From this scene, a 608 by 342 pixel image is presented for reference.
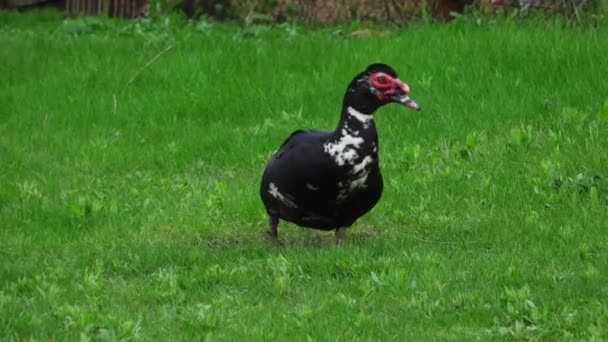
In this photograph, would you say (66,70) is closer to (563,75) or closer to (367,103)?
(563,75)

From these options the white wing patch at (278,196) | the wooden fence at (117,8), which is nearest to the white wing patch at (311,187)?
the white wing patch at (278,196)

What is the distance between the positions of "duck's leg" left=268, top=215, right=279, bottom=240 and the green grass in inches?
6.6

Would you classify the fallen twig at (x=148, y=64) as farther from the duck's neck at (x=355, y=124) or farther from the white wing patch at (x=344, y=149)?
the white wing patch at (x=344, y=149)

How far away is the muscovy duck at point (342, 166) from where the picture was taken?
27.6ft

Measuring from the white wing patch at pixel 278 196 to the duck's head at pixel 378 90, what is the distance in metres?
0.72

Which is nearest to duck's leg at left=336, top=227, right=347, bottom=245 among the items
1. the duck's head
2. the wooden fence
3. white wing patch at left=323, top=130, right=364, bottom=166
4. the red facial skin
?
white wing patch at left=323, top=130, right=364, bottom=166

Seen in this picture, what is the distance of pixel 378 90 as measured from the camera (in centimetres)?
860

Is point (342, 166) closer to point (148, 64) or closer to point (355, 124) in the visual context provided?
point (355, 124)

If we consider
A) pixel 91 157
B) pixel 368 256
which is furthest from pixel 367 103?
pixel 91 157

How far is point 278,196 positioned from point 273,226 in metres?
0.45

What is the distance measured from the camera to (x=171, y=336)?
699 cm

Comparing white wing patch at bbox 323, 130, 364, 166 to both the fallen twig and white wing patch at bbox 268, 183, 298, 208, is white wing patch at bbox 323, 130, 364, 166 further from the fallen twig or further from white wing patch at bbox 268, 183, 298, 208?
the fallen twig

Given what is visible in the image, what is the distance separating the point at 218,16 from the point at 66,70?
3.90 m

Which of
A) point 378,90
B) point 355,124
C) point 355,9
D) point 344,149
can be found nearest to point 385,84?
point 378,90
